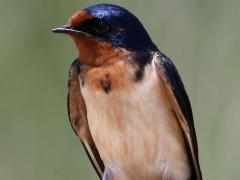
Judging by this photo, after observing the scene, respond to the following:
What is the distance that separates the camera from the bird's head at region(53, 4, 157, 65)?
2.34 metres

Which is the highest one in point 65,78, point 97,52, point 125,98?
point 97,52

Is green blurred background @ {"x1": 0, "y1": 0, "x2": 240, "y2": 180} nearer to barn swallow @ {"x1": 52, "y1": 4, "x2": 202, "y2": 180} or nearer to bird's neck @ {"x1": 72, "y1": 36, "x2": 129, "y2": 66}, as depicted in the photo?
barn swallow @ {"x1": 52, "y1": 4, "x2": 202, "y2": 180}

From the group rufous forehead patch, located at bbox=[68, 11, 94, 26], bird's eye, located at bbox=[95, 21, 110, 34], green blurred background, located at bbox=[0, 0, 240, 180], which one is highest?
rufous forehead patch, located at bbox=[68, 11, 94, 26]

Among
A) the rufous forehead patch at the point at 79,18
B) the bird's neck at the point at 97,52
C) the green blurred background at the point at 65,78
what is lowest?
the green blurred background at the point at 65,78

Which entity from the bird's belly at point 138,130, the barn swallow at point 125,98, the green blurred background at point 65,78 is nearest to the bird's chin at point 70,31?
the barn swallow at point 125,98

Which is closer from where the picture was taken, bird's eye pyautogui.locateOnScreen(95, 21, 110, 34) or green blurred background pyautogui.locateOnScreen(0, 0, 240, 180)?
A: bird's eye pyautogui.locateOnScreen(95, 21, 110, 34)

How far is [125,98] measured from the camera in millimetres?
2357

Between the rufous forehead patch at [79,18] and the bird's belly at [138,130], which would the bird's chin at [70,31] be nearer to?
the rufous forehead patch at [79,18]

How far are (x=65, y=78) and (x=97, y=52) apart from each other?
23.1 inches

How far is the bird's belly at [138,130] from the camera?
93.2 inches

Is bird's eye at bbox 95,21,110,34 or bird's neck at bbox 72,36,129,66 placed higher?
bird's eye at bbox 95,21,110,34

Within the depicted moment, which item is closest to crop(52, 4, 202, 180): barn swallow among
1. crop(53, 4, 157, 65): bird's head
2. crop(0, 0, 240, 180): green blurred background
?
crop(53, 4, 157, 65): bird's head

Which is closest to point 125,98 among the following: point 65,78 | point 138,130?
point 138,130

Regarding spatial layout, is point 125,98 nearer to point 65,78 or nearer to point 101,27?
point 101,27
